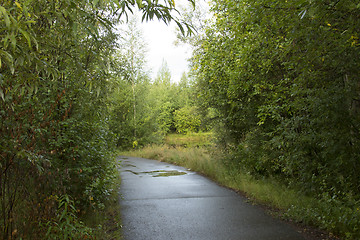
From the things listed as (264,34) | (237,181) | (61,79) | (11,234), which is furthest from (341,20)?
(237,181)

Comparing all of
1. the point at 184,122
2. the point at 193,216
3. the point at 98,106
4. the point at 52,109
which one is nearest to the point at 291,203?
the point at 193,216

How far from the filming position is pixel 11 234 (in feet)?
12.4

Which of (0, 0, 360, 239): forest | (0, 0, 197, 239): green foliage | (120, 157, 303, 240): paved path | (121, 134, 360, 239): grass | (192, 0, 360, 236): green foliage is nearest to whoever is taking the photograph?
(0, 0, 197, 239): green foliage

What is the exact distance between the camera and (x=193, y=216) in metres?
7.10

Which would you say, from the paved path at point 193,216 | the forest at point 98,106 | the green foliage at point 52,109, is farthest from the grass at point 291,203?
the green foliage at point 52,109

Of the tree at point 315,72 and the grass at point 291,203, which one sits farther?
the grass at point 291,203

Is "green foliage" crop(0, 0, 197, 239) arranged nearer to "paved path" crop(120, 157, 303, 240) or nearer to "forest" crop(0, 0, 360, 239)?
"forest" crop(0, 0, 360, 239)

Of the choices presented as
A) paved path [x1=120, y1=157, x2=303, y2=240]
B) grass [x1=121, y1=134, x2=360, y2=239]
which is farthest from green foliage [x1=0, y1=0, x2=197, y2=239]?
grass [x1=121, y1=134, x2=360, y2=239]

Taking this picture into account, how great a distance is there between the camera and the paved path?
5.84 m

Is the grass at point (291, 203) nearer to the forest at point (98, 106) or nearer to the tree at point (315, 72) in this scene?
the forest at point (98, 106)

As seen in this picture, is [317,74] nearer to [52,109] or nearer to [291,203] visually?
[291,203]

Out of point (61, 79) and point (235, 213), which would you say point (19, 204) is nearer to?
point (61, 79)

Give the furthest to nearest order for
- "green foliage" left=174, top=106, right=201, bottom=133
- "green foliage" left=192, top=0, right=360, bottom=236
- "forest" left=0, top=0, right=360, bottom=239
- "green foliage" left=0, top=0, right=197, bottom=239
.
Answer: "green foliage" left=174, top=106, right=201, bottom=133
"green foliage" left=192, top=0, right=360, bottom=236
"forest" left=0, top=0, right=360, bottom=239
"green foliage" left=0, top=0, right=197, bottom=239

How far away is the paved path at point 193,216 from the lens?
584 cm
